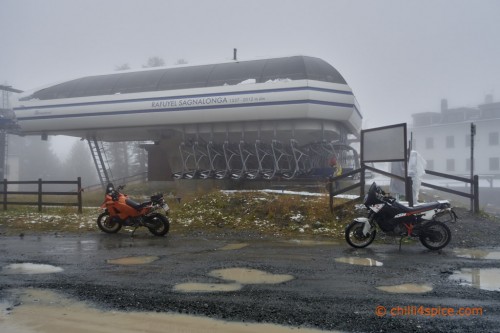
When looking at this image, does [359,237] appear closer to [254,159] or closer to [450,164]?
[254,159]

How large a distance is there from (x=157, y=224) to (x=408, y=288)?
673cm

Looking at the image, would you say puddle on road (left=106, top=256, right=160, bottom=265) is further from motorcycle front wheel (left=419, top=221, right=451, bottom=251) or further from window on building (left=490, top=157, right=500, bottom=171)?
window on building (left=490, top=157, right=500, bottom=171)

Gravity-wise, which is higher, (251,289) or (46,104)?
(46,104)

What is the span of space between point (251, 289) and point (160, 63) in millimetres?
41490

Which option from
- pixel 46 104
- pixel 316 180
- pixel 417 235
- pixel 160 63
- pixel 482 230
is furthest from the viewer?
pixel 160 63

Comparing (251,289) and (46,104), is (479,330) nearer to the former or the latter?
(251,289)

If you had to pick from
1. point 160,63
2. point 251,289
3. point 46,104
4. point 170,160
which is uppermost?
point 160,63

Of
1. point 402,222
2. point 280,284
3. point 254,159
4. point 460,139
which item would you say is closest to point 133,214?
point 280,284

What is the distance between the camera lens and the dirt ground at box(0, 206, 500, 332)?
431 centimetres

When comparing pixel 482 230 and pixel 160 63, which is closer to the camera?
pixel 482 230

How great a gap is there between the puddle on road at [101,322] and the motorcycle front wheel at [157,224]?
561 centimetres

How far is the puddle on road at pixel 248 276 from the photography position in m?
5.80

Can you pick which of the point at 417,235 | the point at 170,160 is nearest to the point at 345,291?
the point at 417,235

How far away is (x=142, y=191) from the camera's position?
22.9 m
